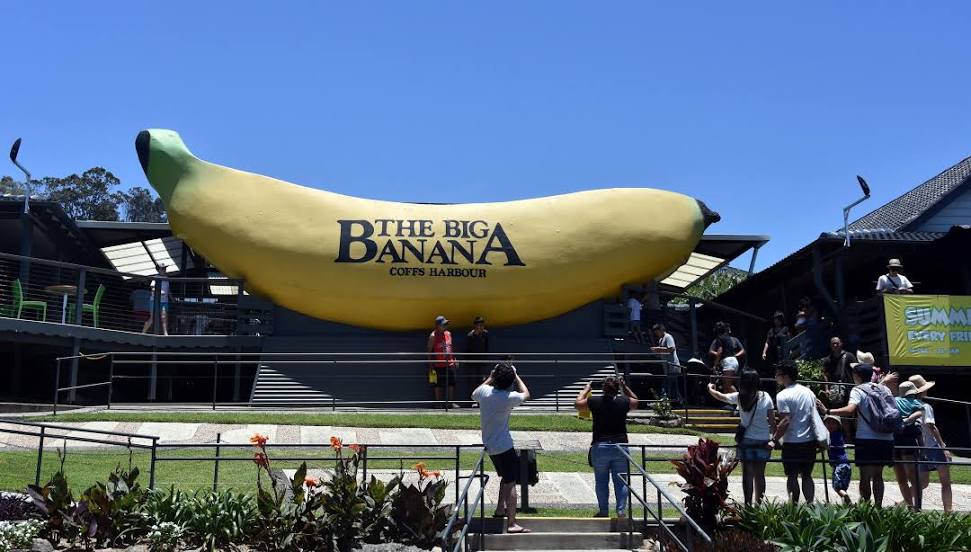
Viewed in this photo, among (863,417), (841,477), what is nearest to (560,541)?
(841,477)

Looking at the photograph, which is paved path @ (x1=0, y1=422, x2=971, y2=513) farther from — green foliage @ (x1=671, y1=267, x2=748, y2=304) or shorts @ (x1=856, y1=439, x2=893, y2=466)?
green foliage @ (x1=671, y1=267, x2=748, y2=304)

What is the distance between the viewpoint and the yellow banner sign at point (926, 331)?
17734mm

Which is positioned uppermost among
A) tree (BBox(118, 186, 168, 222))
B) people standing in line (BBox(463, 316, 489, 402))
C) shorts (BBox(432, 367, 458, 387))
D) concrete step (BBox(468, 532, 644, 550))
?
tree (BBox(118, 186, 168, 222))

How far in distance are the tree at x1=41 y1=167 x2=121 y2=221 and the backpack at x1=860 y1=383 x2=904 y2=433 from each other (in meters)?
61.7

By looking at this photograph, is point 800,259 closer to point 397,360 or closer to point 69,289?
point 397,360

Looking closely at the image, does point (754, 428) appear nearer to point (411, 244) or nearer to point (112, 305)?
point (411, 244)

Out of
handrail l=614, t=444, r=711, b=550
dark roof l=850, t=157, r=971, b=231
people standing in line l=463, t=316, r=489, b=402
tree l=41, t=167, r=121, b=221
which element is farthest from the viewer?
tree l=41, t=167, r=121, b=221

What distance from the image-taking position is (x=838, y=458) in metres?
9.55

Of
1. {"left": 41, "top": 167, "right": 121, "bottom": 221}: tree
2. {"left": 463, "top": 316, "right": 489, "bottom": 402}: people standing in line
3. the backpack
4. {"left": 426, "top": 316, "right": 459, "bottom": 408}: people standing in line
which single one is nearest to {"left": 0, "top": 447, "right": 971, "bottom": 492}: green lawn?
the backpack

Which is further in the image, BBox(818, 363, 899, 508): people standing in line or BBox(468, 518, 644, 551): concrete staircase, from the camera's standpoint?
BBox(818, 363, 899, 508): people standing in line

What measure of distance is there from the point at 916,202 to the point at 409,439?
18736 mm

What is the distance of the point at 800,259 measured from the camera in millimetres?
21938

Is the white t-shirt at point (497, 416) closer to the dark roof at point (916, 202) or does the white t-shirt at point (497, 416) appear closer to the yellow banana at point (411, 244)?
the yellow banana at point (411, 244)

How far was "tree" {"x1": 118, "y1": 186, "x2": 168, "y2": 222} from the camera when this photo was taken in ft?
224
